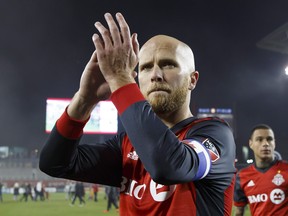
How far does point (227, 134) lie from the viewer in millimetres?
1836

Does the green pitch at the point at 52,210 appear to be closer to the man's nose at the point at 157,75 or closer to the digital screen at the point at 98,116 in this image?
the digital screen at the point at 98,116

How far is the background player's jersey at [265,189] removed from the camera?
502cm

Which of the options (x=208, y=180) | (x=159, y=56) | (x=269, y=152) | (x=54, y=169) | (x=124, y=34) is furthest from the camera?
(x=269, y=152)

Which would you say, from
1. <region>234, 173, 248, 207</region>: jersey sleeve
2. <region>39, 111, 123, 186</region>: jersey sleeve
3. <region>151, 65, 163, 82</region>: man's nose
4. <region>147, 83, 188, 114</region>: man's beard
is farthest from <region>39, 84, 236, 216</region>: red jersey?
<region>234, 173, 248, 207</region>: jersey sleeve

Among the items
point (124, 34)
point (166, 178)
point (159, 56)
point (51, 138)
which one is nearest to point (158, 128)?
point (166, 178)

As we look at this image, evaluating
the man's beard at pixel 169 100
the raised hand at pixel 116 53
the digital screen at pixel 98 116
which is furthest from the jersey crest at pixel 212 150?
the digital screen at pixel 98 116

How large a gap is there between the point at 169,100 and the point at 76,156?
23.8 inches

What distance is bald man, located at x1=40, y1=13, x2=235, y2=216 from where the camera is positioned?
1.50m

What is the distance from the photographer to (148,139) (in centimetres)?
147

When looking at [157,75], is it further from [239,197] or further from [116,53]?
[239,197]

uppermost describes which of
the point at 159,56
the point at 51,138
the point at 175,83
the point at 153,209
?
the point at 159,56

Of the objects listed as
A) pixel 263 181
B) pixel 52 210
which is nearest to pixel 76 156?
pixel 263 181

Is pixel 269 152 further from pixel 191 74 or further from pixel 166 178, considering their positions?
pixel 166 178

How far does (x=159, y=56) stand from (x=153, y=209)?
0.68m
